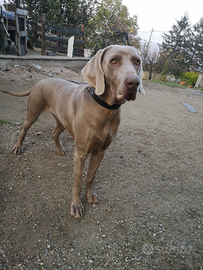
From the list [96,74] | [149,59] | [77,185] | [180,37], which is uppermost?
[180,37]

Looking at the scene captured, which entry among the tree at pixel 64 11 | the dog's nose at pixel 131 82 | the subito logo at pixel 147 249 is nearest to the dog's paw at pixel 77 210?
the subito logo at pixel 147 249

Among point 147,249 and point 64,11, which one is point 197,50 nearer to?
point 64,11

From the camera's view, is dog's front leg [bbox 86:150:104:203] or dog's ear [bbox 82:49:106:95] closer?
dog's ear [bbox 82:49:106:95]

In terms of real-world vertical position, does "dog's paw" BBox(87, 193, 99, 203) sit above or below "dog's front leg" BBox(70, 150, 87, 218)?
below

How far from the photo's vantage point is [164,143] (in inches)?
156

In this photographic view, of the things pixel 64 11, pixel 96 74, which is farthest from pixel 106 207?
pixel 64 11

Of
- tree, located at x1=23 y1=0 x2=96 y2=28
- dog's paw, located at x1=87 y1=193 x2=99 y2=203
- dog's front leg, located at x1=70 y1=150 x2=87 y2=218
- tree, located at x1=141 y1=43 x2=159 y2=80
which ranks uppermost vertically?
tree, located at x1=23 y1=0 x2=96 y2=28

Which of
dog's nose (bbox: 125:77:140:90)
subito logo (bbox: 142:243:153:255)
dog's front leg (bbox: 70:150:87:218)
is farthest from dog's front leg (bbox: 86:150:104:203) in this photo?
dog's nose (bbox: 125:77:140:90)

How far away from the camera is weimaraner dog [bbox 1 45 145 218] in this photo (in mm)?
1450

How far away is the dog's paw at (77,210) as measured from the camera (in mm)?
1942

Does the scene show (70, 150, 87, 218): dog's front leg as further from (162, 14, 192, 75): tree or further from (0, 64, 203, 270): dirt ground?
(162, 14, 192, 75): tree

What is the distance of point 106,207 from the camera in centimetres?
215

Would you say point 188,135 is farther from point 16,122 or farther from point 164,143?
point 16,122

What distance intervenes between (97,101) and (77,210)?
3.72 ft
